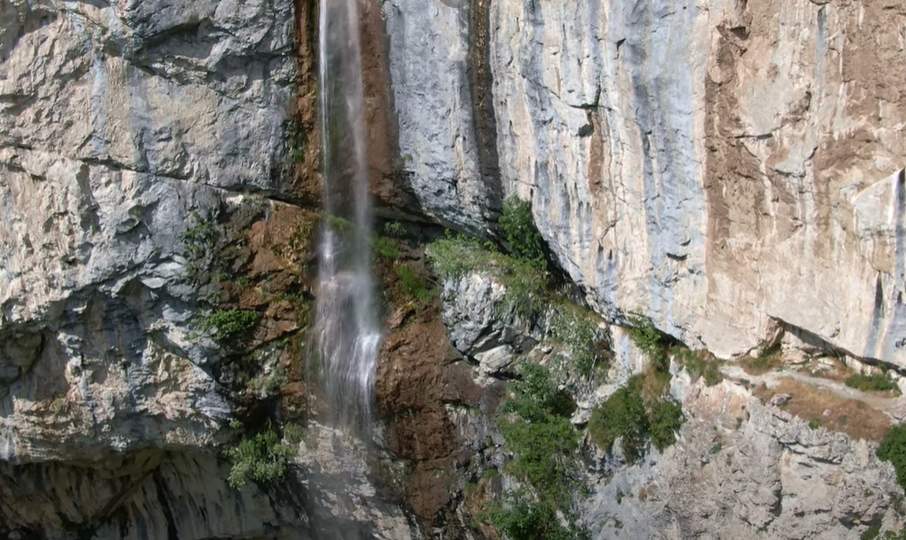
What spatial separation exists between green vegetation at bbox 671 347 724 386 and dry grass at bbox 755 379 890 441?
21.3 inches

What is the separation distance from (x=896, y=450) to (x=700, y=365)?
5.94ft

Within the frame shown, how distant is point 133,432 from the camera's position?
11.9 m

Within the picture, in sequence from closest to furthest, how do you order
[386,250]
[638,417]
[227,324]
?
[638,417] < [227,324] < [386,250]

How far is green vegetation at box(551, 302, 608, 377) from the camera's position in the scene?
1034cm

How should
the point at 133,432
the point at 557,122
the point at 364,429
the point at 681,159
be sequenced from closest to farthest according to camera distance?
the point at 681,159
the point at 557,122
the point at 364,429
the point at 133,432

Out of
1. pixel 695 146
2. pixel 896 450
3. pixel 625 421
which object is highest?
pixel 695 146

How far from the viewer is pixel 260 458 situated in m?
11.6

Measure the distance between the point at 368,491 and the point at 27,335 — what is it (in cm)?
390

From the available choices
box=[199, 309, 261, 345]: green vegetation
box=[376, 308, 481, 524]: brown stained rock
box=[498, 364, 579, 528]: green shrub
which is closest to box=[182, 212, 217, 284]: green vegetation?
box=[199, 309, 261, 345]: green vegetation

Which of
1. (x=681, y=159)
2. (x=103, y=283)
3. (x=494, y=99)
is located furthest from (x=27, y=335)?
(x=681, y=159)

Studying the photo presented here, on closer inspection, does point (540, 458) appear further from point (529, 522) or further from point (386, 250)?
point (386, 250)

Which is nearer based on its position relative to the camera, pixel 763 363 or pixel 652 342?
pixel 763 363

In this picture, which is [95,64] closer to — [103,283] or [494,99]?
[103,283]

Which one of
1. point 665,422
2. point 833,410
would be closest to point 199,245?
point 665,422
